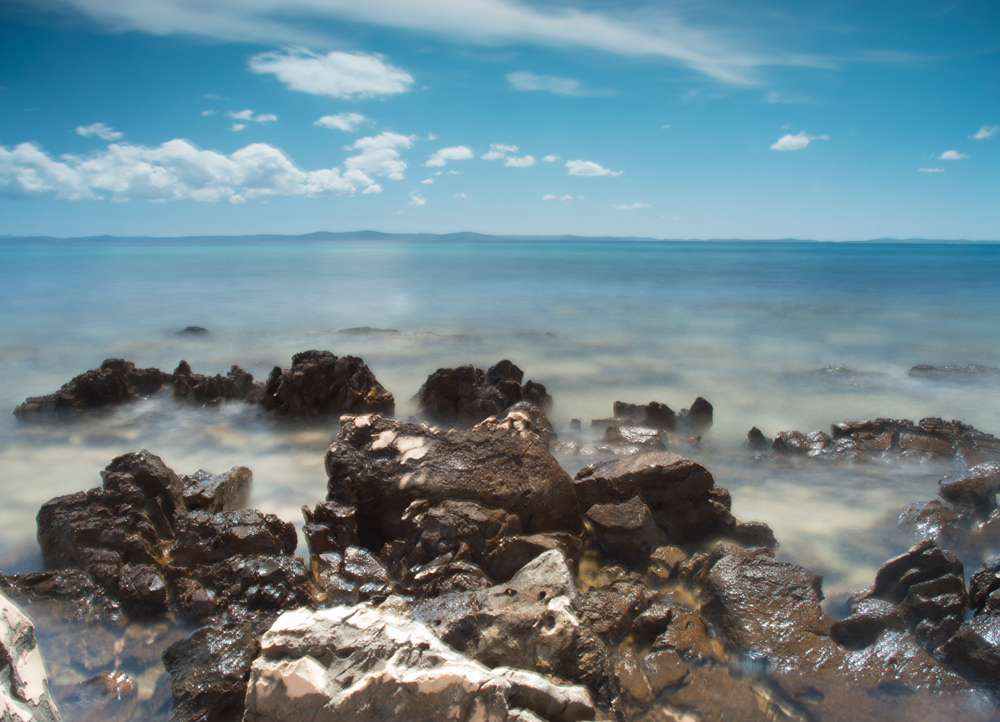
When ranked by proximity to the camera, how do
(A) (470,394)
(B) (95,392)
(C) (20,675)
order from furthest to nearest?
1. (B) (95,392)
2. (A) (470,394)
3. (C) (20,675)

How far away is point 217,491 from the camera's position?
5.90m

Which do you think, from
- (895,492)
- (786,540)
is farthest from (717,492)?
(895,492)

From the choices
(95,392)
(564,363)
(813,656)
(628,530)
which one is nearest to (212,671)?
(628,530)

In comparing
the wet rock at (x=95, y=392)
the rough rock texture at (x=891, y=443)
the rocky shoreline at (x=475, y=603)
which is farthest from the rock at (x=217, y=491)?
the rough rock texture at (x=891, y=443)

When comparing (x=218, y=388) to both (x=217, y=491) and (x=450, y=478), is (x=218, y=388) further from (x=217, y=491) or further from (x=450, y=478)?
(x=450, y=478)

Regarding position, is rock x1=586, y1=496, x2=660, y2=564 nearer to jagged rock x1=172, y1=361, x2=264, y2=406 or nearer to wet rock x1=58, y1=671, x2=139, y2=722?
wet rock x1=58, y1=671, x2=139, y2=722

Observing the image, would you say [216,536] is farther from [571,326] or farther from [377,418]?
[571,326]

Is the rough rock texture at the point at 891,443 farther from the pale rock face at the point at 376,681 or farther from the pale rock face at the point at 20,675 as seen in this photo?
the pale rock face at the point at 20,675

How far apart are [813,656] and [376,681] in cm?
296

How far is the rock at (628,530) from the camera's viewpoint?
5094mm

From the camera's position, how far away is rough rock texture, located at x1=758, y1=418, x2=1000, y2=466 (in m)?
8.27

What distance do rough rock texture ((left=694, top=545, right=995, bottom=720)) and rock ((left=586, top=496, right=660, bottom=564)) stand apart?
0.50 m

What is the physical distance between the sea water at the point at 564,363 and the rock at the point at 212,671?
8.64 ft

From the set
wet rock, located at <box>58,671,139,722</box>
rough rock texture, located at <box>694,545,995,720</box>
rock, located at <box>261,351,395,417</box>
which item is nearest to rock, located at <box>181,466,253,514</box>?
wet rock, located at <box>58,671,139,722</box>
